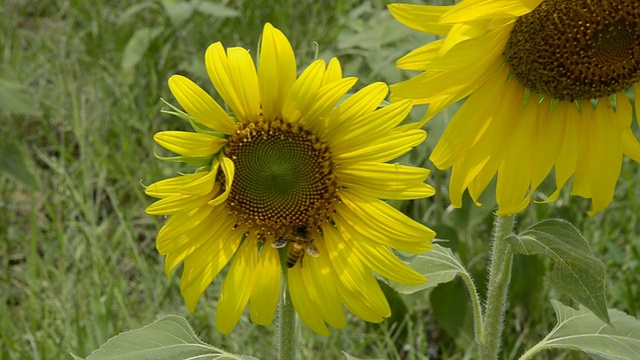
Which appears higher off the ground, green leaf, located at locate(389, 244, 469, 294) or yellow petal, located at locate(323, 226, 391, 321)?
yellow petal, located at locate(323, 226, 391, 321)

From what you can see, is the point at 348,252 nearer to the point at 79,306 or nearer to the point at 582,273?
the point at 582,273

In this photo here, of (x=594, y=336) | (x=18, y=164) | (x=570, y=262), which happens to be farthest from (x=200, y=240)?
(x=18, y=164)

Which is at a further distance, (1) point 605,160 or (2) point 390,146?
(1) point 605,160

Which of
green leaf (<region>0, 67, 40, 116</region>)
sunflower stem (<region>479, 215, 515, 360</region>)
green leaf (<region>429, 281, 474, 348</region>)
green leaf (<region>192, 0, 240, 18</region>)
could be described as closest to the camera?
sunflower stem (<region>479, 215, 515, 360</region>)

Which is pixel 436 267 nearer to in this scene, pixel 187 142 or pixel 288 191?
pixel 288 191

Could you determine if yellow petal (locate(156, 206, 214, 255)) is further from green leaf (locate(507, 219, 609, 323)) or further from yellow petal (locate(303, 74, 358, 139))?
green leaf (locate(507, 219, 609, 323))

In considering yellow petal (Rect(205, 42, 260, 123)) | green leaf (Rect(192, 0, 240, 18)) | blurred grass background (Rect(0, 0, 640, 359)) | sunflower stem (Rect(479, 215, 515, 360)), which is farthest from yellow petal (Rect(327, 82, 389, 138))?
green leaf (Rect(192, 0, 240, 18))

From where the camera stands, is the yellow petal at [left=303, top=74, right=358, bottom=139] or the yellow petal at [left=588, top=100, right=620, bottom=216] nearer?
the yellow petal at [left=303, top=74, right=358, bottom=139]
